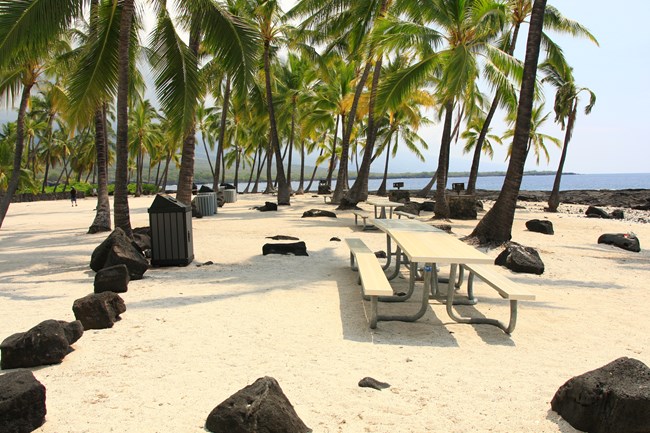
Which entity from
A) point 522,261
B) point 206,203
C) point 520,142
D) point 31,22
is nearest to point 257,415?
point 522,261

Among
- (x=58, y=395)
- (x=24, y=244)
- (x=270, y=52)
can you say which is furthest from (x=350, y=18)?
(x=58, y=395)

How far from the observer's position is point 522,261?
7.50 m

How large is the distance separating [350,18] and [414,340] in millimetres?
16219

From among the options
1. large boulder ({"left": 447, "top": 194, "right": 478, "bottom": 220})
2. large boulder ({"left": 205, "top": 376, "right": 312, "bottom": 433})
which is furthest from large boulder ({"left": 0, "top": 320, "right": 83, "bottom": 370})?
large boulder ({"left": 447, "top": 194, "right": 478, "bottom": 220})

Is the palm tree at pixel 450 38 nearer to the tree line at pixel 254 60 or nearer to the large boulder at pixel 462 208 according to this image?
the tree line at pixel 254 60

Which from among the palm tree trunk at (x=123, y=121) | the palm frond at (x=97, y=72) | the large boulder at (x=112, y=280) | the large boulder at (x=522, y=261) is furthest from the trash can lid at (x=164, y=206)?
the large boulder at (x=522, y=261)

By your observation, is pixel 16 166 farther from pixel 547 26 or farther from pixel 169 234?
pixel 547 26

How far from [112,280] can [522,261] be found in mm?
5888

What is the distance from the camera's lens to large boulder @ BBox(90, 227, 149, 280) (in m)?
6.57

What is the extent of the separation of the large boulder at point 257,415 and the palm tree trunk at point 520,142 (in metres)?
8.02

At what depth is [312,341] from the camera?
416 centimetres

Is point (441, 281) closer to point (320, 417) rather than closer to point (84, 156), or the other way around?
point (320, 417)

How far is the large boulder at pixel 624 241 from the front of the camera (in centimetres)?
1020

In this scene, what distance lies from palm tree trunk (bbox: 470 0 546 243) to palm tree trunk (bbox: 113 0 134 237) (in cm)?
709
